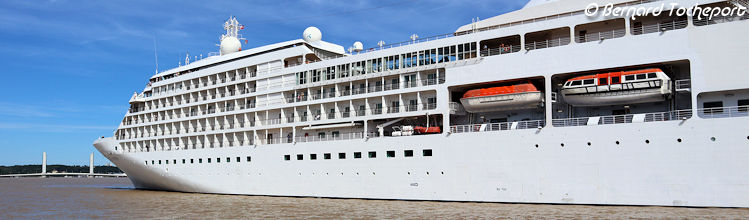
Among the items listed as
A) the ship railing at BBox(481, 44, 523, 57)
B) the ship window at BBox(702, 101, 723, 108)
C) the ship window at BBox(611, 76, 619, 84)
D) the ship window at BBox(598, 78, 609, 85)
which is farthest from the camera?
the ship railing at BBox(481, 44, 523, 57)

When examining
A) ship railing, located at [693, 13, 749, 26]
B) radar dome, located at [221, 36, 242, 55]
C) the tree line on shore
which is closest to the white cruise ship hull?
ship railing, located at [693, 13, 749, 26]

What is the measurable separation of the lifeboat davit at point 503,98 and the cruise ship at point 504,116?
2.5 inches

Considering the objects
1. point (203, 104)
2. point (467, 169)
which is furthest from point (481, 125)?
point (203, 104)

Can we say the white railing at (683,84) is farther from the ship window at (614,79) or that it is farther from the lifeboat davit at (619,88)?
the ship window at (614,79)

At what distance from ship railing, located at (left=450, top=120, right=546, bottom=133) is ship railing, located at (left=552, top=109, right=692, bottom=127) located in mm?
935

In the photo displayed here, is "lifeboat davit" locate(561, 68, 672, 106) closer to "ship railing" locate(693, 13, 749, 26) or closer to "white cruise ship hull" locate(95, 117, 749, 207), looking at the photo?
"white cruise ship hull" locate(95, 117, 749, 207)

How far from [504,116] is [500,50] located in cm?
300

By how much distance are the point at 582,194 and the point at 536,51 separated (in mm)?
6230

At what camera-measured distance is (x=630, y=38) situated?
22219mm

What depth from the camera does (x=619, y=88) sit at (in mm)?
21969

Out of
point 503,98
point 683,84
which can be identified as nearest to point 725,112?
point 683,84

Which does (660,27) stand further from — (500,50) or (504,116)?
→ (504,116)

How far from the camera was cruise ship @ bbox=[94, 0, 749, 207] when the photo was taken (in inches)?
802

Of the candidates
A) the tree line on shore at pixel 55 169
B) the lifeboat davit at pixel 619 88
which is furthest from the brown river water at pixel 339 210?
the tree line on shore at pixel 55 169
